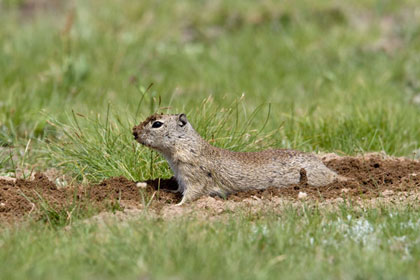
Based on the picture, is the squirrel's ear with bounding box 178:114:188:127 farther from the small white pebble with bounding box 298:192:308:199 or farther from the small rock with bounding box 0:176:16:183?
the small rock with bounding box 0:176:16:183

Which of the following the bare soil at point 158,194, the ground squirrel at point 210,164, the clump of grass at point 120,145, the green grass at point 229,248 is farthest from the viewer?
the clump of grass at point 120,145

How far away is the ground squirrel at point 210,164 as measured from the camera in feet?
17.8

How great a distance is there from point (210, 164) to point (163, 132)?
46 cm

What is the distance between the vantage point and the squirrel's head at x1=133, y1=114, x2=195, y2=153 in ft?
17.6

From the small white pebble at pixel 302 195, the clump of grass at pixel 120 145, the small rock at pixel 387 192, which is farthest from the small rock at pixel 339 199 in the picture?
the clump of grass at pixel 120 145

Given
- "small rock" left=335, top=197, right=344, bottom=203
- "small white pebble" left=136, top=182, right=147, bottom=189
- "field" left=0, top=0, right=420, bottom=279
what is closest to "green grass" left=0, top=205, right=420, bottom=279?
"field" left=0, top=0, right=420, bottom=279

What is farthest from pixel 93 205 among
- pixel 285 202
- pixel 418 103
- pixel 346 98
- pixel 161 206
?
pixel 418 103

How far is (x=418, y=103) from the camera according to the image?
8.47 m

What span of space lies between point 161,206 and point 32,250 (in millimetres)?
1336

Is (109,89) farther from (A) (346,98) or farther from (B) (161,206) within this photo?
(B) (161,206)

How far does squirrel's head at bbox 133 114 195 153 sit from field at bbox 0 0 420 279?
379mm

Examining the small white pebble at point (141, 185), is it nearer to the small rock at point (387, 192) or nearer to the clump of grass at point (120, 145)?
the clump of grass at point (120, 145)

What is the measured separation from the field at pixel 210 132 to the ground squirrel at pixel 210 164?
16 centimetres

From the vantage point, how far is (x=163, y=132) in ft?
17.7
